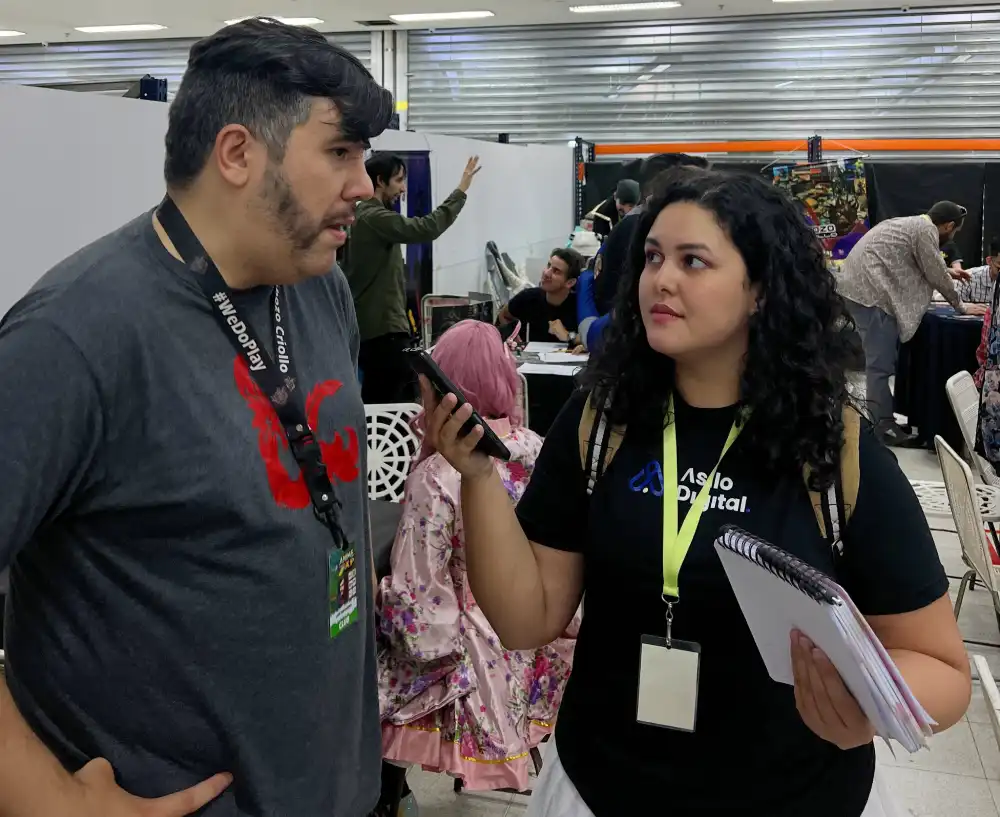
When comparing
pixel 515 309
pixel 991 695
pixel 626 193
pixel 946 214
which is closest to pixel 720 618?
pixel 991 695

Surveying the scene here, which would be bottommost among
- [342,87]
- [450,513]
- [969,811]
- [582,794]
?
[969,811]

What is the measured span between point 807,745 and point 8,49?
14.7 m

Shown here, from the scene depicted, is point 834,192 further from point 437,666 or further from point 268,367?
point 268,367

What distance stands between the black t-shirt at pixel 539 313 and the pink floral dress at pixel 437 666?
3667 mm

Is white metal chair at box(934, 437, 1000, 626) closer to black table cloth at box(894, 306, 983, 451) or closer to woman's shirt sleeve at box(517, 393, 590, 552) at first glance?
woman's shirt sleeve at box(517, 393, 590, 552)

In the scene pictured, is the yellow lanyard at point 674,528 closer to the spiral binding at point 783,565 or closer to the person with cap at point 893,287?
the spiral binding at point 783,565

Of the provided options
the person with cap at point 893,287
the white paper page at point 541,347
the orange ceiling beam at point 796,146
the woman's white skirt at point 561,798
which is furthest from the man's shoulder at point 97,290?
the orange ceiling beam at point 796,146

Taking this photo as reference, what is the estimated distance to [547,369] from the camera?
15.1 ft

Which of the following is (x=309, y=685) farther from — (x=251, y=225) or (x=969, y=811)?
(x=969, y=811)

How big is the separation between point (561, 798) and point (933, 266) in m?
5.95

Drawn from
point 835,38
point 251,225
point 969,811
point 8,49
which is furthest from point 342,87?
point 8,49

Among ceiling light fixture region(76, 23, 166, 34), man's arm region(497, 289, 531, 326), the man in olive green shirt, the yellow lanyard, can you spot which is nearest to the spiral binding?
the yellow lanyard

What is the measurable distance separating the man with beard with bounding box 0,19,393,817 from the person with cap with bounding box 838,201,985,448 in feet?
19.1

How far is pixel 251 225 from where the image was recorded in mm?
1029
